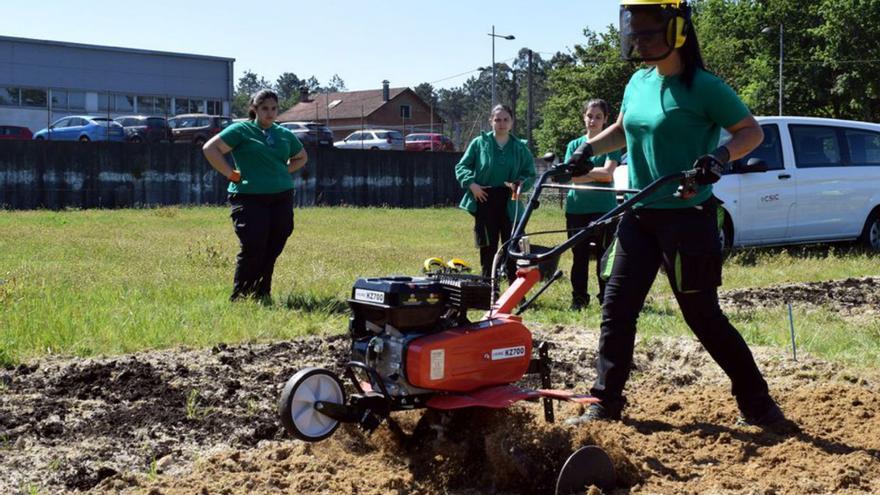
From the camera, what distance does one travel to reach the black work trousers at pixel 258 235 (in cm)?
895

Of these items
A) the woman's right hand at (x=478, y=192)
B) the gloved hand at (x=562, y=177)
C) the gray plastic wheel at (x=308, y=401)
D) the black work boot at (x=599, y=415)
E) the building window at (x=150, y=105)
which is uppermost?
the building window at (x=150, y=105)

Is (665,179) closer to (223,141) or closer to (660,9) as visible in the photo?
(660,9)

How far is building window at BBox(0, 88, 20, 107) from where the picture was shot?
5278cm

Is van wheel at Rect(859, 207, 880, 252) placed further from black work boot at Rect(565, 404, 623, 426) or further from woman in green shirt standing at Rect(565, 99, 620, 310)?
black work boot at Rect(565, 404, 623, 426)

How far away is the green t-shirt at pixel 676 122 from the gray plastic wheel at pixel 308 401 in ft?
5.36

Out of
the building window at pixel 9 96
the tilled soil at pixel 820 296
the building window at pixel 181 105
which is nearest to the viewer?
the tilled soil at pixel 820 296

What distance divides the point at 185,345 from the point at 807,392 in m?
3.77

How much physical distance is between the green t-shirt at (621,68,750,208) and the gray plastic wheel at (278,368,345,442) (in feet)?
5.36

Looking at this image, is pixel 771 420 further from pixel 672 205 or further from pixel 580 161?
pixel 580 161

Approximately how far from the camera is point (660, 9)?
4.65 meters


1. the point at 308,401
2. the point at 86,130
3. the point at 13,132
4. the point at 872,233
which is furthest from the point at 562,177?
the point at 13,132

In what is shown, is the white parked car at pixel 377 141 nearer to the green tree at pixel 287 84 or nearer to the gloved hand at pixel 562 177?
the gloved hand at pixel 562 177

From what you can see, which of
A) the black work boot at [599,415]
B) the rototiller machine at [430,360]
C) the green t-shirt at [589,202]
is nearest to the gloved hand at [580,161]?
the rototiller machine at [430,360]

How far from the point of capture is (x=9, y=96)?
53.2 metres
